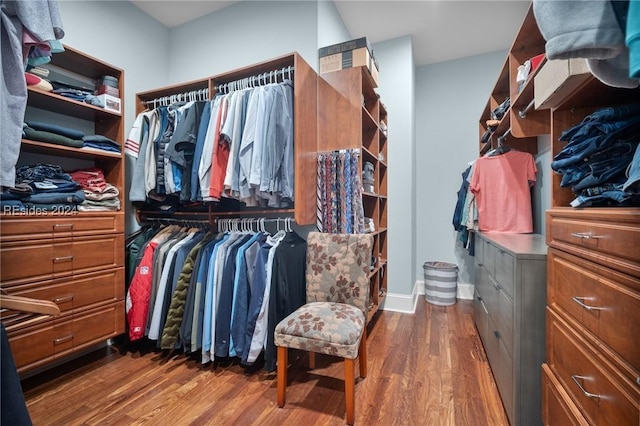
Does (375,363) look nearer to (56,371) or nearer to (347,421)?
(347,421)

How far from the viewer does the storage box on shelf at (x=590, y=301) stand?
692 mm

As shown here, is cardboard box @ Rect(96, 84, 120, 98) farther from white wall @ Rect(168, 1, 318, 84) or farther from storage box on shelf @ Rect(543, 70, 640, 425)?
storage box on shelf @ Rect(543, 70, 640, 425)

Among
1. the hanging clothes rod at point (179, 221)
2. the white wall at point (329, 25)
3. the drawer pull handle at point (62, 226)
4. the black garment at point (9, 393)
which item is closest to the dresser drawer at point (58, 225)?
the drawer pull handle at point (62, 226)

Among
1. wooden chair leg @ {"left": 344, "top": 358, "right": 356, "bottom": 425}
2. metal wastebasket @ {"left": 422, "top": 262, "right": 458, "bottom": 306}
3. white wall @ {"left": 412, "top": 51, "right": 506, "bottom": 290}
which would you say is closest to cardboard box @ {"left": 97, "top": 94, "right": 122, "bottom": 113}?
wooden chair leg @ {"left": 344, "top": 358, "right": 356, "bottom": 425}

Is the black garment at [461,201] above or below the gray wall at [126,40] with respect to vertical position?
below

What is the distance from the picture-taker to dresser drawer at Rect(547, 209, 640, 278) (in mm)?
691

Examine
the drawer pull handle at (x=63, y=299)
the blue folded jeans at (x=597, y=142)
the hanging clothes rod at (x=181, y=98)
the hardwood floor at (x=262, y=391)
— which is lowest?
the hardwood floor at (x=262, y=391)

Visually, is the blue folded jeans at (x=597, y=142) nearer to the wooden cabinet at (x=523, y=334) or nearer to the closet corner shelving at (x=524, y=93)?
the wooden cabinet at (x=523, y=334)

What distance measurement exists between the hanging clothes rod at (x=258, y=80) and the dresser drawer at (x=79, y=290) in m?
1.55

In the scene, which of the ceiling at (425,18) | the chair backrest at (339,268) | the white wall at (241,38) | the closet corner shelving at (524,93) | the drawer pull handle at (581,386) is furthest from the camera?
the ceiling at (425,18)

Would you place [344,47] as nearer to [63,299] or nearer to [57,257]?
[57,257]

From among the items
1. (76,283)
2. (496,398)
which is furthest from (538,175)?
(76,283)

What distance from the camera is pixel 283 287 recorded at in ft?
5.57

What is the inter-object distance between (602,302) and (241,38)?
2.91 m
